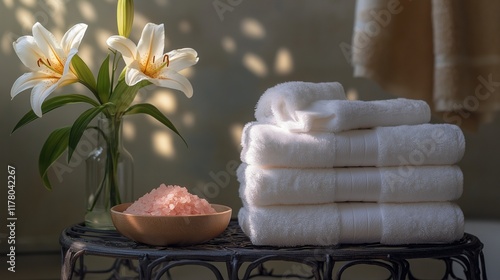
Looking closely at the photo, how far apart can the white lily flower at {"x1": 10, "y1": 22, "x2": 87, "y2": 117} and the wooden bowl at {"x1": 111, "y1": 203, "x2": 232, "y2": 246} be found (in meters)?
0.32

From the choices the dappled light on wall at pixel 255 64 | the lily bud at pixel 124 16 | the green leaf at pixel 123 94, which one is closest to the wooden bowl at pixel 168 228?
the green leaf at pixel 123 94

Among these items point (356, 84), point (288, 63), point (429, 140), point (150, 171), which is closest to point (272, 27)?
point (288, 63)

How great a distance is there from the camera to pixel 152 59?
132 cm

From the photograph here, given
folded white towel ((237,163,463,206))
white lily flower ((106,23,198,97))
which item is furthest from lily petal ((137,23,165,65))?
folded white towel ((237,163,463,206))

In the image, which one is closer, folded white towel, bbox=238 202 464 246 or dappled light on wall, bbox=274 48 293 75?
folded white towel, bbox=238 202 464 246

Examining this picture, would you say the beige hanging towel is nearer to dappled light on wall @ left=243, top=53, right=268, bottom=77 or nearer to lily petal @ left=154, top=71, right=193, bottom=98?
dappled light on wall @ left=243, top=53, right=268, bottom=77

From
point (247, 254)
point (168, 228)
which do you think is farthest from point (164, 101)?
point (247, 254)

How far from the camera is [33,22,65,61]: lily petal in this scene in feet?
4.29

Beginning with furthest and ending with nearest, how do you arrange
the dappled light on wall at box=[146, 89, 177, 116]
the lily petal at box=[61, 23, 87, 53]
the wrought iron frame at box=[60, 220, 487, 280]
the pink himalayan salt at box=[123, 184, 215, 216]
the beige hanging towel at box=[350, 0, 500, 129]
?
the dappled light on wall at box=[146, 89, 177, 116] → the beige hanging towel at box=[350, 0, 500, 129] → the lily petal at box=[61, 23, 87, 53] → the pink himalayan salt at box=[123, 184, 215, 216] → the wrought iron frame at box=[60, 220, 487, 280]

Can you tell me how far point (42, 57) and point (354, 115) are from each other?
649 mm

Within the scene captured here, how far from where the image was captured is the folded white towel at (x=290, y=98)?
4.11 ft

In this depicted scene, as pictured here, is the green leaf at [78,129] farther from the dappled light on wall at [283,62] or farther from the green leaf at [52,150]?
the dappled light on wall at [283,62]

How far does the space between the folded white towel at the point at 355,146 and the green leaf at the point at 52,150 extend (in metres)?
0.41

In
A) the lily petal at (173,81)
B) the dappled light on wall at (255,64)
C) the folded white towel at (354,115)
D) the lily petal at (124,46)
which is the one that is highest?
the lily petal at (124,46)
